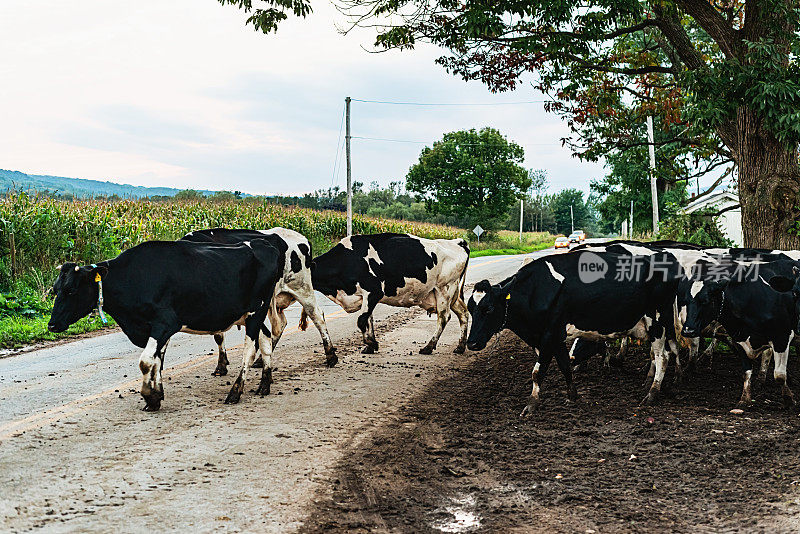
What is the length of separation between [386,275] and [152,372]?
5.05 m

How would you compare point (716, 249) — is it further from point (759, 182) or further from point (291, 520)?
point (291, 520)

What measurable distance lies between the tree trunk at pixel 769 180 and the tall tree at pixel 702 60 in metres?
0.02

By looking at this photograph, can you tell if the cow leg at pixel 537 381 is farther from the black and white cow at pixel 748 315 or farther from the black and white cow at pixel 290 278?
the black and white cow at pixel 290 278

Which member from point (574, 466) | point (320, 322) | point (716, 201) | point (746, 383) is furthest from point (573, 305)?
point (716, 201)

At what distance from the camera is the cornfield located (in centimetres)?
1822

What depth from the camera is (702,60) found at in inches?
435

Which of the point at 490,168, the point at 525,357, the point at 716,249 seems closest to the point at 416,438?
the point at 525,357

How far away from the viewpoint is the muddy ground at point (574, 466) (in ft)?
16.3

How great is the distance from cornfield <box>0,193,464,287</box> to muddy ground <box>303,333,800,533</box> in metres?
13.9

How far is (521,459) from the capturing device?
6.34m

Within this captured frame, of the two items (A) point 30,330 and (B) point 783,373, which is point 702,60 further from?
(A) point 30,330

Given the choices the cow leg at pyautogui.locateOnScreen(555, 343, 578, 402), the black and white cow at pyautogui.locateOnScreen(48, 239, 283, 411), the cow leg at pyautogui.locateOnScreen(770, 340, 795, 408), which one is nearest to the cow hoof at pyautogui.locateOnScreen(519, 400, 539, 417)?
the cow leg at pyautogui.locateOnScreen(555, 343, 578, 402)

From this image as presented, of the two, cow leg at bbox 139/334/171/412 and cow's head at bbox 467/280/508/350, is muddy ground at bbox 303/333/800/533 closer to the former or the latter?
cow's head at bbox 467/280/508/350

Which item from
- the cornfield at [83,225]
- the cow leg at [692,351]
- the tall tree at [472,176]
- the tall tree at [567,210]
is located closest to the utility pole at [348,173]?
the cornfield at [83,225]
